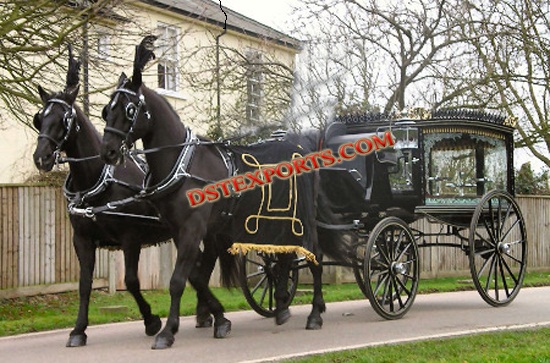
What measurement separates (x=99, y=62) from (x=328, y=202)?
489 centimetres

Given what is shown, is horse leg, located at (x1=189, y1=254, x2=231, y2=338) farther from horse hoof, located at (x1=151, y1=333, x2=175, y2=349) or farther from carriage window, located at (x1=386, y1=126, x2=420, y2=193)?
carriage window, located at (x1=386, y1=126, x2=420, y2=193)

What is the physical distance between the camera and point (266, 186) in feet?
31.3

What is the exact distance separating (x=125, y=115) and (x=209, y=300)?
2464 millimetres

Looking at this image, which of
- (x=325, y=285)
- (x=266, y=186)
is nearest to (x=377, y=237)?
(x=266, y=186)

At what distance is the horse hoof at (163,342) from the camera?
26.8 ft

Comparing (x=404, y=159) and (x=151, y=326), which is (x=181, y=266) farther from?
(x=404, y=159)

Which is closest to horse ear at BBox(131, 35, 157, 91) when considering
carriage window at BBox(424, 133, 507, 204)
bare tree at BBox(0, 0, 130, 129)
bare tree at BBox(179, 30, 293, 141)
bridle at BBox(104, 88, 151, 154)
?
bridle at BBox(104, 88, 151, 154)

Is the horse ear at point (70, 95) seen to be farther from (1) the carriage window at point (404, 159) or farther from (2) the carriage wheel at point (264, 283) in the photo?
(1) the carriage window at point (404, 159)

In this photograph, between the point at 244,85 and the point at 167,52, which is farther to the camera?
the point at 244,85

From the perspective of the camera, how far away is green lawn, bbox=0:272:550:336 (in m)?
10.9

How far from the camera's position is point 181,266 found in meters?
8.44

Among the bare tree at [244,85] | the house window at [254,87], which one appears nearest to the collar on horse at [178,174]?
the bare tree at [244,85]

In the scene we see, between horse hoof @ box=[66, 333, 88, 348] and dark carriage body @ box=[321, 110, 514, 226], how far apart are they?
384cm

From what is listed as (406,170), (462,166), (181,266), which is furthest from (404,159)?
(181,266)
